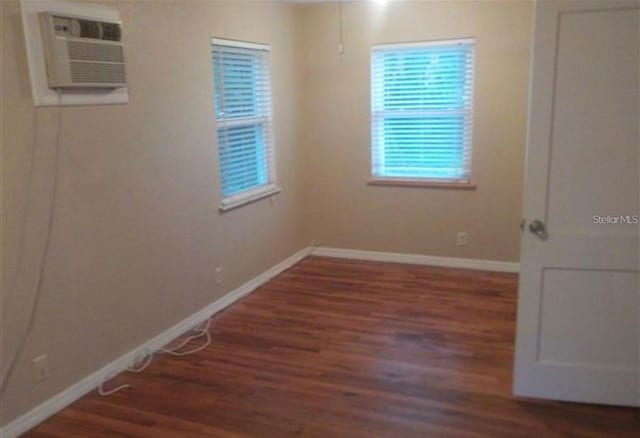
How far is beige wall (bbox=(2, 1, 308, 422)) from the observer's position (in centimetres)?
250

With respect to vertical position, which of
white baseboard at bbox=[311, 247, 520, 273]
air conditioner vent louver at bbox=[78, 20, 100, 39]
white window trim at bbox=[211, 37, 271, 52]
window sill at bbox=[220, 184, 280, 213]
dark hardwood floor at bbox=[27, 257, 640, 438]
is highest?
white window trim at bbox=[211, 37, 271, 52]

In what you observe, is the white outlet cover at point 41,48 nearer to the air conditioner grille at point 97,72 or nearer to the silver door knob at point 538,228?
the air conditioner grille at point 97,72

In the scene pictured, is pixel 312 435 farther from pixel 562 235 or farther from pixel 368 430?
pixel 562 235

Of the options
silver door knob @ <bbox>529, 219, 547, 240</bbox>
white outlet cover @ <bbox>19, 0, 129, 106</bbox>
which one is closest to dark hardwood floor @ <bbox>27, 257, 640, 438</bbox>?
silver door knob @ <bbox>529, 219, 547, 240</bbox>

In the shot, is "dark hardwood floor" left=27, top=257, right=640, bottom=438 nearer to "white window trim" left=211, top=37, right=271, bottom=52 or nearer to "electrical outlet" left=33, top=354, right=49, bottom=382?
"electrical outlet" left=33, top=354, right=49, bottom=382

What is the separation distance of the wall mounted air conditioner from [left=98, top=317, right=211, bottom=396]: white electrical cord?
63.2 inches

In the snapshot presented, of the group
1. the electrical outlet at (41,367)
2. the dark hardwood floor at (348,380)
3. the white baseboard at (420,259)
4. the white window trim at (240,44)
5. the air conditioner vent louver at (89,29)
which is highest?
the white window trim at (240,44)

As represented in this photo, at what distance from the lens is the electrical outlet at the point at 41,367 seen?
2.62 metres

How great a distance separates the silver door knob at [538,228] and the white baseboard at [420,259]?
2.23m

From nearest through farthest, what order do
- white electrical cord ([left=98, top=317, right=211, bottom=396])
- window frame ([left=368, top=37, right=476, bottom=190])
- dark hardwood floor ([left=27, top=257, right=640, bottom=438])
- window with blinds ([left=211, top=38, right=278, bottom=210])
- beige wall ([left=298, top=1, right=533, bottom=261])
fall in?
dark hardwood floor ([left=27, top=257, right=640, bottom=438]) < white electrical cord ([left=98, top=317, right=211, bottom=396]) < window with blinds ([left=211, top=38, right=278, bottom=210]) < beige wall ([left=298, top=1, right=533, bottom=261]) < window frame ([left=368, top=37, right=476, bottom=190])

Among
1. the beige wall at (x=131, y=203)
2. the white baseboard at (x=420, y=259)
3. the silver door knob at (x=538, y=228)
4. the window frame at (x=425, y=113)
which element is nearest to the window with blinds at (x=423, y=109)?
the window frame at (x=425, y=113)

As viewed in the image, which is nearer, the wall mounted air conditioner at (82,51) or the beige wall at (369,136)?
the wall mounted air conditioner at (82,51)

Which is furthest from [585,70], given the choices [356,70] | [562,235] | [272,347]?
[356,70]

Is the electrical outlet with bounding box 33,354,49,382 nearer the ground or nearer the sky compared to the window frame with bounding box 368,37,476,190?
nearer the ground
